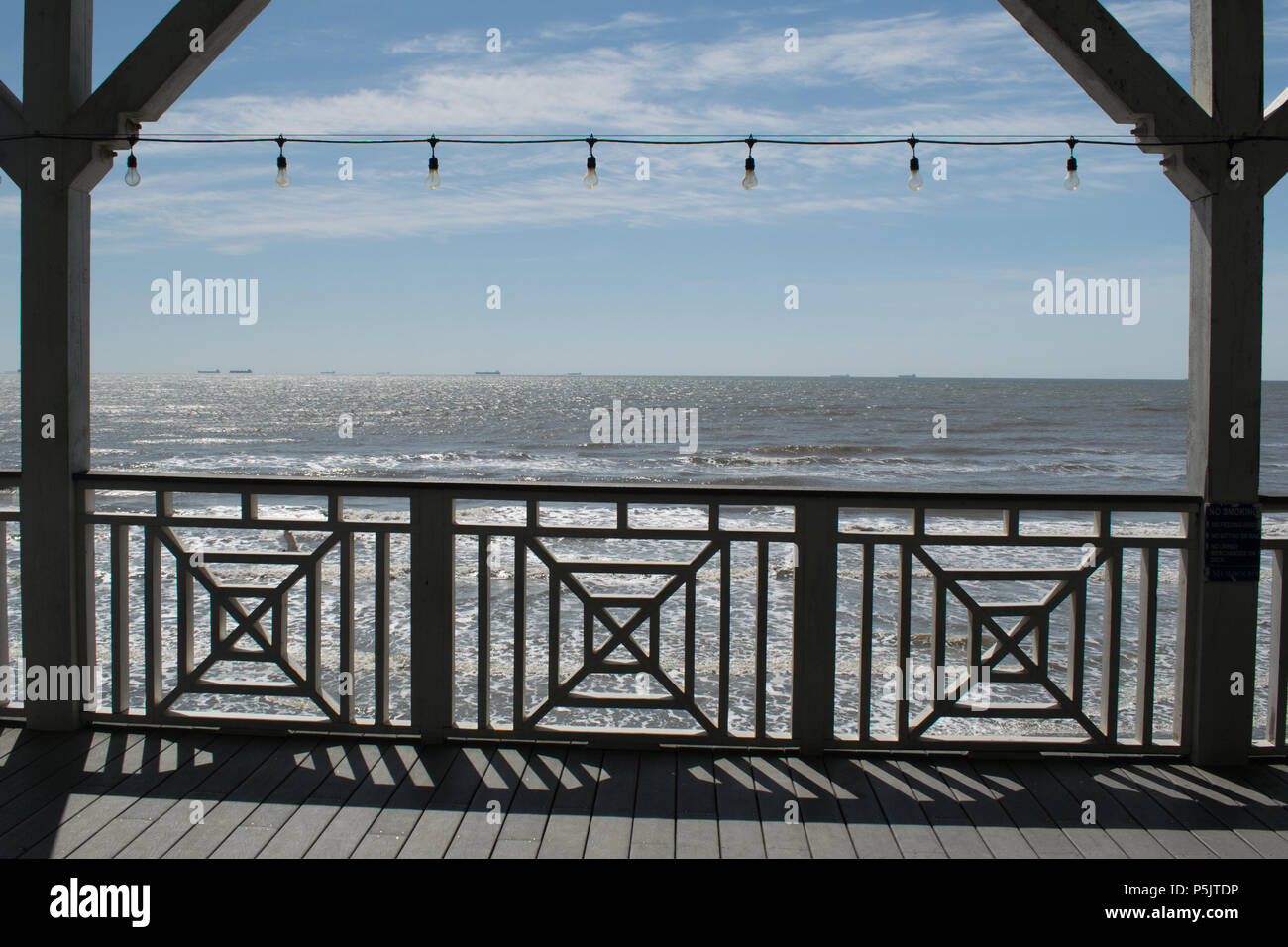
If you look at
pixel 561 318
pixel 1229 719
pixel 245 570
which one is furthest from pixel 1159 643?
pixel 561 318

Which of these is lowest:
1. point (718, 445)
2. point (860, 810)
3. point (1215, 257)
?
point (860, 810)

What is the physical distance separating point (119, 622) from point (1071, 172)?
3497 mm

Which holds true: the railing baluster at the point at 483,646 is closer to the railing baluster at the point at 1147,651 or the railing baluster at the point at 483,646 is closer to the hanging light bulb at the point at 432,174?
the hanging light bulb at the point at 432,174

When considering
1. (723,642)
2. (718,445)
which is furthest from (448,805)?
(718,445)

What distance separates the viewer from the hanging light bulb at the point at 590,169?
2991mm

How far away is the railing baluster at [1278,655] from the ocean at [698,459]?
1541 millimetres

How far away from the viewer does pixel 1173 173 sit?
277 centimetres

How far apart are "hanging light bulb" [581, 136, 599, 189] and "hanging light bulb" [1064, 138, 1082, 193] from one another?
1.54 meters

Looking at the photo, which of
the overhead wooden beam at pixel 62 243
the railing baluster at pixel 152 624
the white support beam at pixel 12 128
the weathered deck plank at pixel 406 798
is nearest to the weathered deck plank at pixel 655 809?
Answer: the weathered deck plank at pixel 406 798

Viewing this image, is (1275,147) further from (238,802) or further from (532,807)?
(238,802)

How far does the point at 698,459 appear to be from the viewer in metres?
22.6

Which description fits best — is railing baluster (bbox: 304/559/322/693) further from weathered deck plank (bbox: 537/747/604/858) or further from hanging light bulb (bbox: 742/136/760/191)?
hanging light bulb (bbox: 742/136/760/191)
